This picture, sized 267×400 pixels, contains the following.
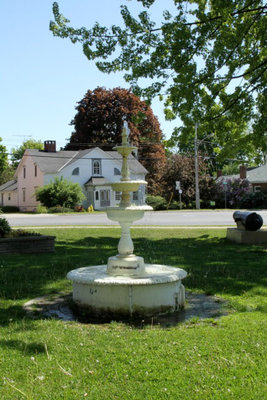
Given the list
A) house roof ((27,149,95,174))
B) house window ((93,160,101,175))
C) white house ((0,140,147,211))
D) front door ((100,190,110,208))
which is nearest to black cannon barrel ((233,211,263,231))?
white house ((0,140,147,211))

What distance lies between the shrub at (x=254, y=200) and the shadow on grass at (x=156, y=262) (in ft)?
102

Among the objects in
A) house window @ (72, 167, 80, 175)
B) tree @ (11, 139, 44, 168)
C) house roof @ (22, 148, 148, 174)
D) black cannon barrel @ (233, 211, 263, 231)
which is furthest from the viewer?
tree @ (11, 139, 44, 168)

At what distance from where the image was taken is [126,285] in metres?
6.16

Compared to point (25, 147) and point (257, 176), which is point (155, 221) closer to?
point (257, 176)

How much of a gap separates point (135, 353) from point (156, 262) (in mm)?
5759

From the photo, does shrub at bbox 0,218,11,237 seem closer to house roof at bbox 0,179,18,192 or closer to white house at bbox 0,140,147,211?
white house at bbox 0,140,147,211

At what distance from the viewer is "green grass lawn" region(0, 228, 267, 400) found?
3.75m

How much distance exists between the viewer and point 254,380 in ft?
12.8

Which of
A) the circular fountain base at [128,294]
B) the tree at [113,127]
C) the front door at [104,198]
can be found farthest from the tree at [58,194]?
the circular fountain base at [128,294]

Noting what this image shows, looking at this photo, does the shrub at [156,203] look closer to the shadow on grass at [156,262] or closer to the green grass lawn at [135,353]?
the shadow on grass at [156,262]

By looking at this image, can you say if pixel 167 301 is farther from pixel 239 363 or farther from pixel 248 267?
pixel 248 267

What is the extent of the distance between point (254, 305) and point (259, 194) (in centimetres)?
4042

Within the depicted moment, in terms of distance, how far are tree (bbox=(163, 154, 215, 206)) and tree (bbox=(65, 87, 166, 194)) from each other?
10.8 ft

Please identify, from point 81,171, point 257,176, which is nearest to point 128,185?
point 81,171
